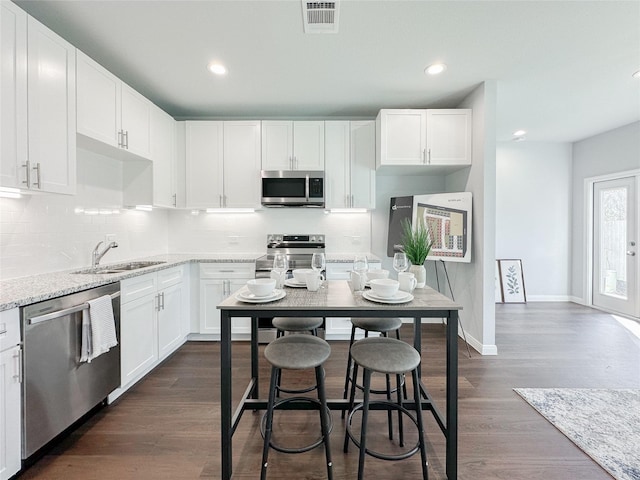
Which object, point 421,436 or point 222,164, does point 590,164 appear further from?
point 222,164

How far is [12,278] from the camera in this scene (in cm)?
209

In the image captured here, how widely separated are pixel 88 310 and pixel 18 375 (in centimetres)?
47

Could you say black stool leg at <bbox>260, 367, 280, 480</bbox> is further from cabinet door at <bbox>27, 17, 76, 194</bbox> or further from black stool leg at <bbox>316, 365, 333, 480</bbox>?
cabinet door at <bbox>27, 17, 76, 194</bbox>

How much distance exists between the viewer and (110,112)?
99.2 inches

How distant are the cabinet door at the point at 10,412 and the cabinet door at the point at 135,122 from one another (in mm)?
1933

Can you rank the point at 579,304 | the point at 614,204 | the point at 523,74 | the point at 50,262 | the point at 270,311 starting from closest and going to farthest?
the point at 270,311, the point at 50,262, the point at 523,74, the point at 614,204, the point at 579,304

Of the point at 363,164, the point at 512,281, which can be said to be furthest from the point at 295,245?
the point at 512,281

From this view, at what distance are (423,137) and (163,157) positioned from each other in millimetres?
2970

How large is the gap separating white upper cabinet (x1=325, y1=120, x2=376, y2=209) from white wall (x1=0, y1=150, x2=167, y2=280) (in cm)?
229

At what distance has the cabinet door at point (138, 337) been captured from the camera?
2328mm

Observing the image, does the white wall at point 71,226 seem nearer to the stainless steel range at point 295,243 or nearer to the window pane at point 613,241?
the stainless steel range at point 295,243

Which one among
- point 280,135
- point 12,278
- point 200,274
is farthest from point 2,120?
A: point 280,135

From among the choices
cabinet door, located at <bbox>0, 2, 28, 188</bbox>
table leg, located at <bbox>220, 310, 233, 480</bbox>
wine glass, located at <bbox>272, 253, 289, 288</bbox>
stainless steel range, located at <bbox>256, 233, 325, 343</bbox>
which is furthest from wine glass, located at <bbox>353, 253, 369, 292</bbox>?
cabinet door, located at <bbox>0, 2, 28, 188</bbox>

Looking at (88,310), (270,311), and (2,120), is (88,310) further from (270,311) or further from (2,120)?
(270,311)
